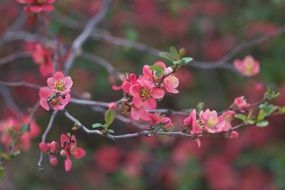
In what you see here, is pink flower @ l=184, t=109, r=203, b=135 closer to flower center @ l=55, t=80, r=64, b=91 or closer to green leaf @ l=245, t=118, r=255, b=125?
green leaf @ l=245, t=118, r=255, b=125

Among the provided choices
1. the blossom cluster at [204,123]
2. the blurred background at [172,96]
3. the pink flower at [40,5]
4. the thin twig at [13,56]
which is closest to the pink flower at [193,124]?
the blossom cluster at [204,123]

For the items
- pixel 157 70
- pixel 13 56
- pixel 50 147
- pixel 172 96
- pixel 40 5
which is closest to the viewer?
pixel 157 70

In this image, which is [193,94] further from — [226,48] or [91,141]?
[91,141]

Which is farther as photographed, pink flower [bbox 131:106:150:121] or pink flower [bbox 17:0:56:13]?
pink flower [bbox 17:0:56:13]

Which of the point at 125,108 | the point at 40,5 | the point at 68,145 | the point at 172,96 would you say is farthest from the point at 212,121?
the point at 172,96

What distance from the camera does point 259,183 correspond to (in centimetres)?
294

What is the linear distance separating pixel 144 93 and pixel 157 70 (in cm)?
6

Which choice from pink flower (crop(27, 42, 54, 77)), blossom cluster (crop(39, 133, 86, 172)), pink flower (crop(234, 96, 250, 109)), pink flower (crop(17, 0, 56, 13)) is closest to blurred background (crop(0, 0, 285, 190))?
pink flower (crop(27, 42, 54, 77))

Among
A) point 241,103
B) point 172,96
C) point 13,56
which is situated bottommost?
point 241,103

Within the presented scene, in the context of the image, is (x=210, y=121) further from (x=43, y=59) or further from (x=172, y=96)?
(x=172, y=96)

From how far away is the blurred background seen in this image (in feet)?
9.21

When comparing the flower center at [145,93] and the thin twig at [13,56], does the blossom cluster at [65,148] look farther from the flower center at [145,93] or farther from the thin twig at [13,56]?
the thin twig at [13,56]

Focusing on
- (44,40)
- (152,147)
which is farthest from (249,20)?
(44,40)

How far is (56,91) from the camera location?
1354 mm
